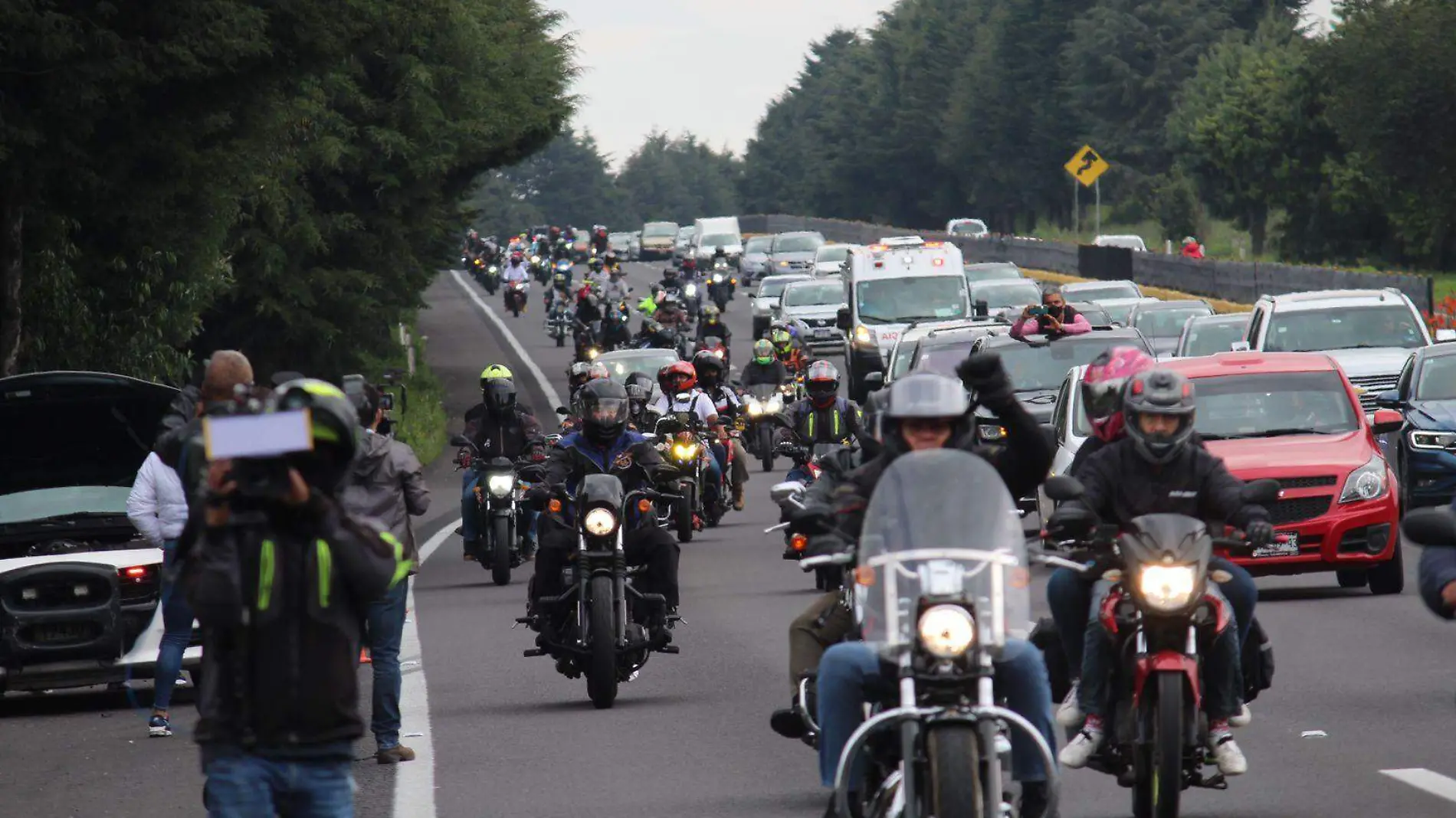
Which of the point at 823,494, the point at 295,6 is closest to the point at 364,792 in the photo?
the point at 823,494

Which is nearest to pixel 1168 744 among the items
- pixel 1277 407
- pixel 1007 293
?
pixel 1277 407

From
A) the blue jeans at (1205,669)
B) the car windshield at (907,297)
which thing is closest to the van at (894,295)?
the car windshield at (907,297)

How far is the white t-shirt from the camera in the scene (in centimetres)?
2562

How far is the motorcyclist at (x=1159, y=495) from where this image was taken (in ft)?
31.0

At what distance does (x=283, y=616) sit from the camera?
6586 mm

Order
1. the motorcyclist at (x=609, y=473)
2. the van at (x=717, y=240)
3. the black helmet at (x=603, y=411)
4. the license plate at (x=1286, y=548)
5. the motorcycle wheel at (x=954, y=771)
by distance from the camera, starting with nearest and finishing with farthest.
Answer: the motorcycle wheel at (x=954, y=771)
the motorcyclist at (x=609, y=473)
the black helmet at (x=603, y=411)
the license plate at (x=1286, y=548)
the van at (x=717, y=240)

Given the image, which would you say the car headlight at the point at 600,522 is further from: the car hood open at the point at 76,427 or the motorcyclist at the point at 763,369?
the motorcyclist at the point at 763,369

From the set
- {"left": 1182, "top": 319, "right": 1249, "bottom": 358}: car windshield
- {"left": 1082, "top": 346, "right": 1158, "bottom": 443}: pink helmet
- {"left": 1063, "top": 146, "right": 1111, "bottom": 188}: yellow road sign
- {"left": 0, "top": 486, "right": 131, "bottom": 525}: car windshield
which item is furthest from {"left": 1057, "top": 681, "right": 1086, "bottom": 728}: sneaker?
{"left": 1063, "top": 146, "right": 1111, "bottom": 188}: yellow road sign

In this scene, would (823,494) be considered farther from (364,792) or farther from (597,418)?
(597,418)

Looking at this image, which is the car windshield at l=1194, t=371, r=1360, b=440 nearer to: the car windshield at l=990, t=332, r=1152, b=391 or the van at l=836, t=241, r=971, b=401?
the car windshield at l=990, t=332, r=1152, b=391

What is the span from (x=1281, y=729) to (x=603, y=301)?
129ft

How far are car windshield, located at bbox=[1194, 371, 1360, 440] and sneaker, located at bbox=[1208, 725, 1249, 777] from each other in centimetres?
927

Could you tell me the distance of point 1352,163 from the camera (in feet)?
259

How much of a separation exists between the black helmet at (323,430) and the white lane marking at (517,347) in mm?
35212
